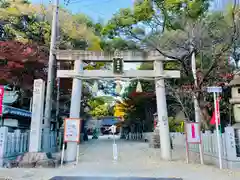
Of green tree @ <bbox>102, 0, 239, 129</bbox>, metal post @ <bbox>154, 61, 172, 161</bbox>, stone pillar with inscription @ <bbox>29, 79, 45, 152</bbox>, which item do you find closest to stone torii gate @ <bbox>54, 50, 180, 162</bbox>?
metal post @ <bbox>154, 61, 172, 161</bbox>

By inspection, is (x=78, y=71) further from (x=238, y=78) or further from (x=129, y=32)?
(x=238, y=78)

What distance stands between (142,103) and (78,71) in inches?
670

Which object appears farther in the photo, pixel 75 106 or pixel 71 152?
pixel 75 106

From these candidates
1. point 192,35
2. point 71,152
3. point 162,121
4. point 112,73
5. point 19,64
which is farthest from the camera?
point 19,64

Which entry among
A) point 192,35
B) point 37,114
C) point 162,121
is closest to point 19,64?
point 37,114

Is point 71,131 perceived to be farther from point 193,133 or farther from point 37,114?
point 193,133

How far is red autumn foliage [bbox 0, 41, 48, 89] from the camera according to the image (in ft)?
43.3

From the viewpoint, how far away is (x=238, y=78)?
37.3 feet

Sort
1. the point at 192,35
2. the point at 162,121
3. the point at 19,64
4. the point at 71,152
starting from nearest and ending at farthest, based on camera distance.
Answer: the point at 192,35 → the point at 71,152 → the point at 162,121 → the point at 19,64

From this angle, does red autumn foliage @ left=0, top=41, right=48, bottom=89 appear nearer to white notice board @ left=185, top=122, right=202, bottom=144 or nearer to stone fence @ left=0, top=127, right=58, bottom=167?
stone fence @ left=0, top=127, right=58, bottom=167

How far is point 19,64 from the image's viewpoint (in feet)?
43.5

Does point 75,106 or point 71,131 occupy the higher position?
point 75,106

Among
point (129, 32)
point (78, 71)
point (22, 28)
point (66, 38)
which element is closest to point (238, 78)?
point (129, 32)

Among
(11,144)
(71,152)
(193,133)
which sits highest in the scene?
(193,133)
